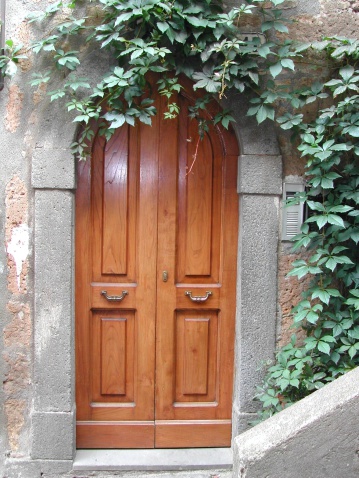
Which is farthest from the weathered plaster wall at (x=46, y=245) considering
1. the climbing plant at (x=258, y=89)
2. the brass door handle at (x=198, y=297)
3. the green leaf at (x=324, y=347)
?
the green leaf at (x=324, y=347)

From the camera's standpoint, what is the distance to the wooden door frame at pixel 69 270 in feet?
11.0

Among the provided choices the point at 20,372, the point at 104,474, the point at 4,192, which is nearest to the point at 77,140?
the point at 4,192

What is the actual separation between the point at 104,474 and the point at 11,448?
0.65 meters

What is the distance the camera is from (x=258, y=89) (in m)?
3.34

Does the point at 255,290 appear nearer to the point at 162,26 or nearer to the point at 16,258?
the point at 16,258

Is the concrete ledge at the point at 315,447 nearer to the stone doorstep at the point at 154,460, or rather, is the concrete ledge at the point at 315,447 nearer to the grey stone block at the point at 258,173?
the stone doorstep at the point at 154,460

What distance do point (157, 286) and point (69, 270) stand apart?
60 centimetres

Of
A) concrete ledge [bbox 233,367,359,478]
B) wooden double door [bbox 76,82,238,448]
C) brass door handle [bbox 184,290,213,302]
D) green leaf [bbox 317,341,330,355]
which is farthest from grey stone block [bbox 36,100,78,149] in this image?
concrete ledge [bbox 233,367,359,478]

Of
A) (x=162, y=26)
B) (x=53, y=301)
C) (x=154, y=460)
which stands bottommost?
(x=154, y=460)

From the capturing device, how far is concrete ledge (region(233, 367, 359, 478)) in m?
2.48

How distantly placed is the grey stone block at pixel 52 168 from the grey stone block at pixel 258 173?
112 centimetres

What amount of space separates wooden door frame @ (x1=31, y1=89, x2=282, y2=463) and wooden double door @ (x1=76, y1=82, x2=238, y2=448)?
5.5 inches

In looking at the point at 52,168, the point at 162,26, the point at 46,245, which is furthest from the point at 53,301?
the point at 162,26

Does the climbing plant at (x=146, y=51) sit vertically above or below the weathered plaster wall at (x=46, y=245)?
above
